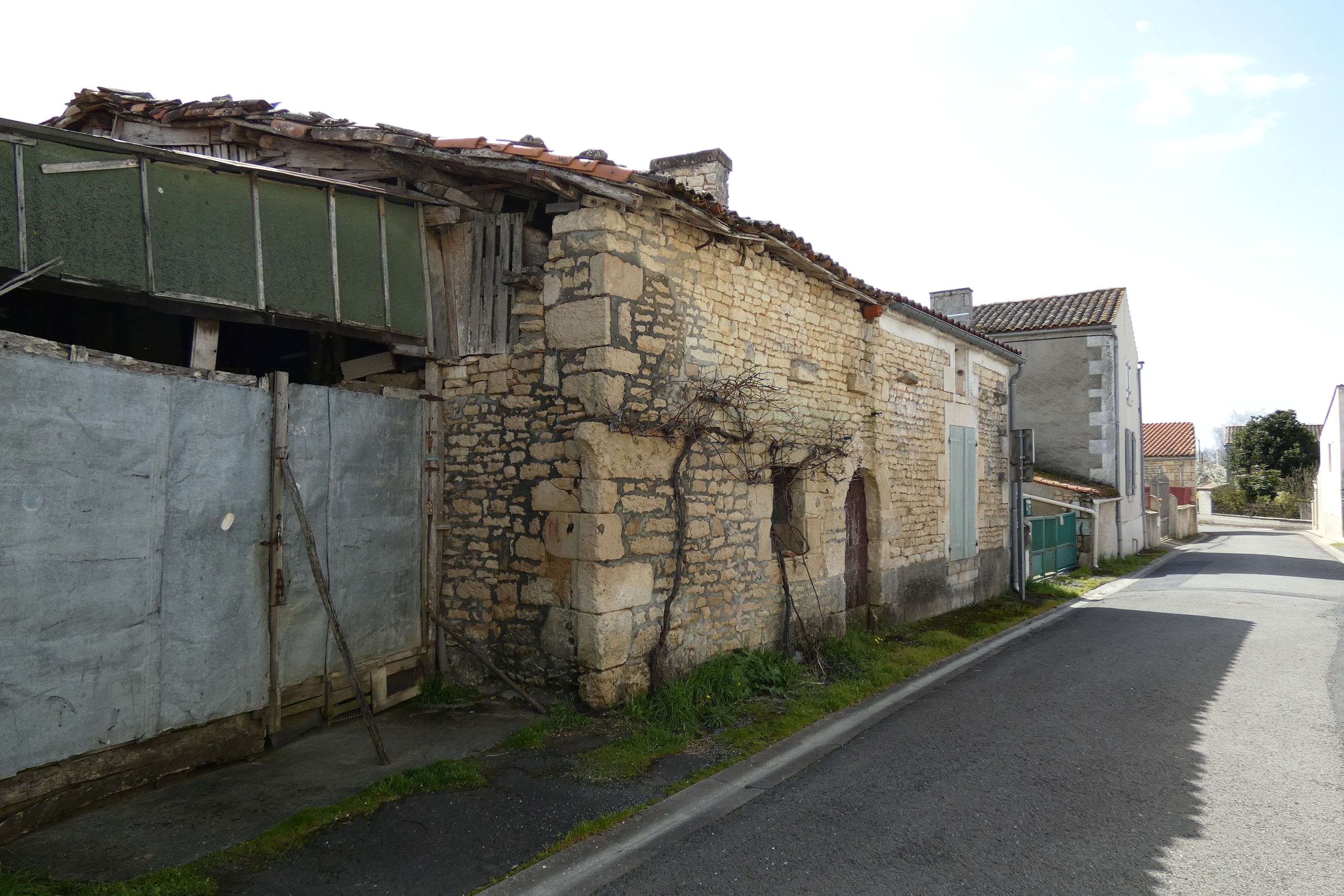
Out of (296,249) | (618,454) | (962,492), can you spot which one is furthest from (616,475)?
(962,492)

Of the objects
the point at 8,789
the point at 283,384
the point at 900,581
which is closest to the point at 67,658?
the point at 8,789

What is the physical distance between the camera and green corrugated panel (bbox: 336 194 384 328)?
18.3ft

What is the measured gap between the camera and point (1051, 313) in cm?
1928

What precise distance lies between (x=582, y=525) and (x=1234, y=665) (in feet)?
22.5

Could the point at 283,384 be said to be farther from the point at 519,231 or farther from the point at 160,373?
the point at 519,231

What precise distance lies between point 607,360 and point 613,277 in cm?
64

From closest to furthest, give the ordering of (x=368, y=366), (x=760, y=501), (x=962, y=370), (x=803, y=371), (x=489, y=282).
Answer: (x=489, y=282) < (x=368, y=366) < (x=760, y=501) < (x=803, y=371) < (x=962, y=370)

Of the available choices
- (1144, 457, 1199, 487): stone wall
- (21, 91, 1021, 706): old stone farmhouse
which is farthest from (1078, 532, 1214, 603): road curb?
(1144, 457, 1199, 487): stone wall

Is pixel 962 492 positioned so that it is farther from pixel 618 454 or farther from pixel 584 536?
pixel 584 536

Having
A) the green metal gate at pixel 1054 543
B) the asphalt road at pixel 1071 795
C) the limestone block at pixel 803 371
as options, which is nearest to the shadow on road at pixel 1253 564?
the green metal gate at pixel 1054 543

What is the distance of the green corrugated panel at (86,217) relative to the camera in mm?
4113

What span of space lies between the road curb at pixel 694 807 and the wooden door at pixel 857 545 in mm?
2112

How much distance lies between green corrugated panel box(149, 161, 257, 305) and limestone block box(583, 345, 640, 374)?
7.40 feet

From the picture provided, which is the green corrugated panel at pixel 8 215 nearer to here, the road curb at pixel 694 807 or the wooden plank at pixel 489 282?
the wooden plank at pixel 489 282
